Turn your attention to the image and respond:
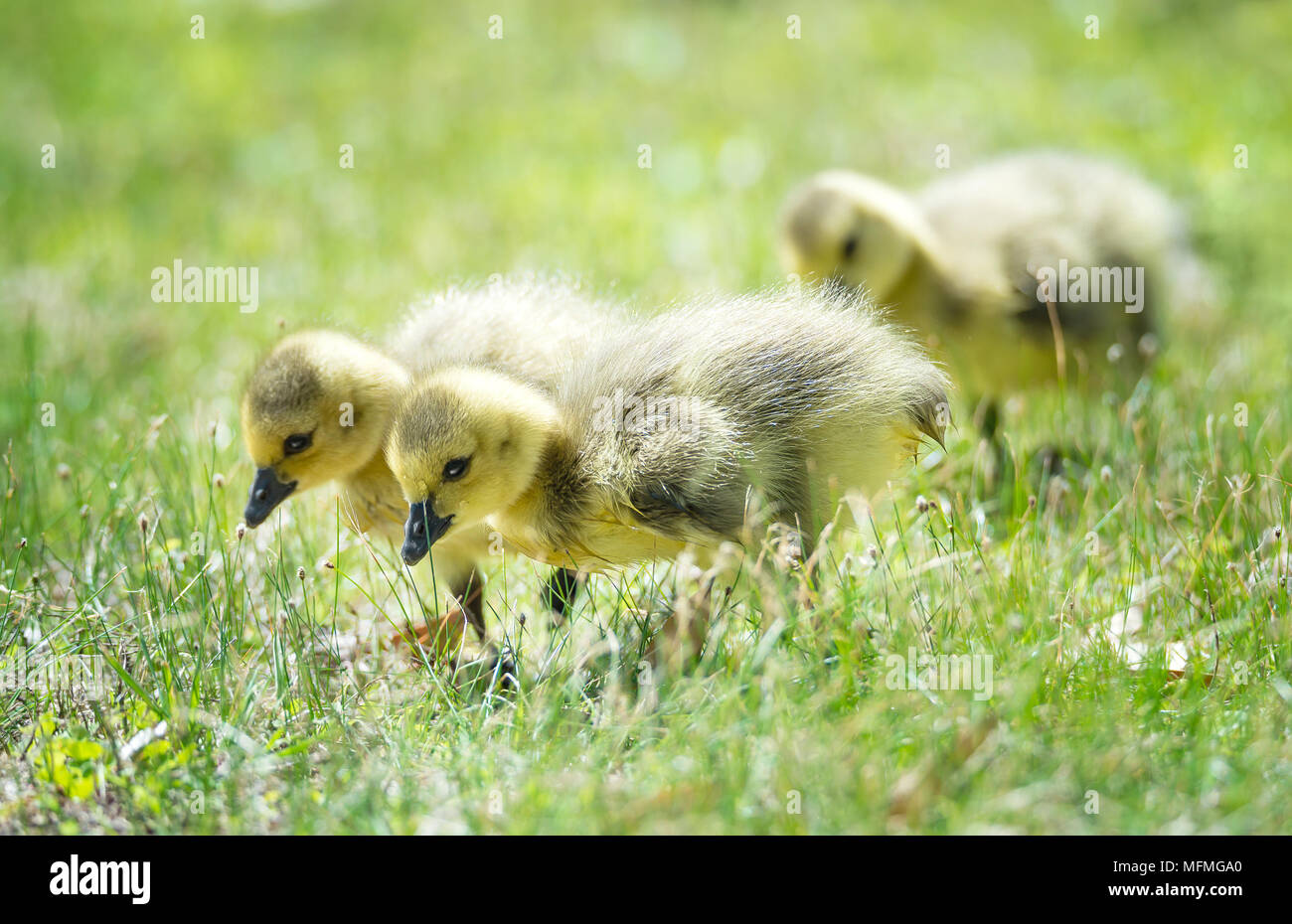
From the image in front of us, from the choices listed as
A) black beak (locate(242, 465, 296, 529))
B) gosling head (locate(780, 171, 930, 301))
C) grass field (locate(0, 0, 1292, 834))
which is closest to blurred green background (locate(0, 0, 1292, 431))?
grass field (locate(0, 0, 1292, 834))

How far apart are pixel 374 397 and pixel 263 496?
15.0 inches

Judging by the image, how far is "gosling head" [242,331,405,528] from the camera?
3.16 meters

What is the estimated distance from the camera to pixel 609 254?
19.3 ft

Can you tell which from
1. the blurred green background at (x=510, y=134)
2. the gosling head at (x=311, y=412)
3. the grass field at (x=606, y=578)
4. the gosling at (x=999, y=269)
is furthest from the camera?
the blurred green background at (x=510, y=134)

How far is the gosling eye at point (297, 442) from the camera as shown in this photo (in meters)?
3.19

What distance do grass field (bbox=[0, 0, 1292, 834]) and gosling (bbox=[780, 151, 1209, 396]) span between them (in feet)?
0.71

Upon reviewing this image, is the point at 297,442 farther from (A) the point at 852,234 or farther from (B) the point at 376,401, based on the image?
(A) the point at 852,234

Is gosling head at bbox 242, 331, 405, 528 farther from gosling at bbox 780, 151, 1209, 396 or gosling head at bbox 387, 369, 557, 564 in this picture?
gosling at bbox 780, 151, 1209, 396

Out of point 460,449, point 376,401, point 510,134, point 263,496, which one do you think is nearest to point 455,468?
point 460,449

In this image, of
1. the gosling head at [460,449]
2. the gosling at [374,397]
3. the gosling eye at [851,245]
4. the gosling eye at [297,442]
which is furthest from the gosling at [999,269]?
the gosling eye at [297,442]

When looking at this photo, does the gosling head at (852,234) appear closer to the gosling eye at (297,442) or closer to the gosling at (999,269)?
the gosling at (999,269)
